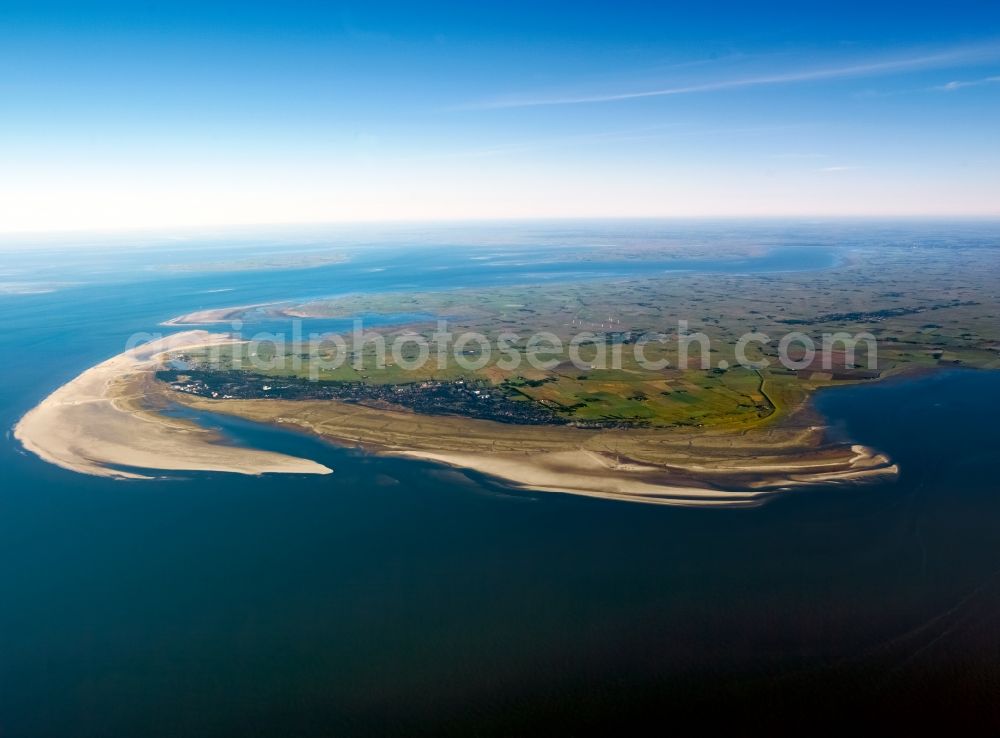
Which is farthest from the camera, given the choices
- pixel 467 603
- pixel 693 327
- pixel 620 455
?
pixel 693 327

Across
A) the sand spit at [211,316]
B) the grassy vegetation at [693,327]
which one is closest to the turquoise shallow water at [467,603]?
the grassy vegetation at [693,327]

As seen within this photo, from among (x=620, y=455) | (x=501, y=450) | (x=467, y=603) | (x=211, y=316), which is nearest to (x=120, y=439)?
(x=501, y=450)

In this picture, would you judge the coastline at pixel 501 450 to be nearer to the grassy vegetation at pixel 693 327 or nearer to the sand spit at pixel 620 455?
the sand spit at pixel 620 455

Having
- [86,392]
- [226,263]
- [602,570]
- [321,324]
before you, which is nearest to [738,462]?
[602,570]

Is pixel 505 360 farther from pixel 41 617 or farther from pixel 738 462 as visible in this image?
pixel 41 617

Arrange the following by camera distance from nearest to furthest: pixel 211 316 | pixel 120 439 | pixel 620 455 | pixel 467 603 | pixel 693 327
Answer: pixel 467 603
pixel 620 455
pixel 120 439
pixel 693 327
pixel 211 316

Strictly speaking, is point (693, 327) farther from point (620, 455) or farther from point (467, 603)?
point (467, 603)

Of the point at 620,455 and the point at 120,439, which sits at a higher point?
the point at 120,439
